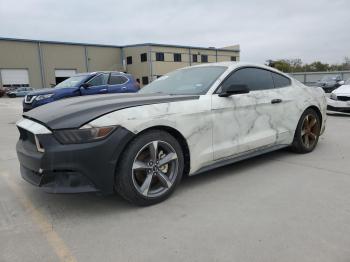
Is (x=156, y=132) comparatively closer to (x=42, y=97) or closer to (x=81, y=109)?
(x=81, y=109)

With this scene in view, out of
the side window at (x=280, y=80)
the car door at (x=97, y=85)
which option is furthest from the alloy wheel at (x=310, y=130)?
the car door at (x=97, y=85)

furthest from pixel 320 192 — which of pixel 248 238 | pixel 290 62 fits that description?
pixel 290 62

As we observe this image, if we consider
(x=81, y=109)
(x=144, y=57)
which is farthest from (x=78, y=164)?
(x=144, y=57)

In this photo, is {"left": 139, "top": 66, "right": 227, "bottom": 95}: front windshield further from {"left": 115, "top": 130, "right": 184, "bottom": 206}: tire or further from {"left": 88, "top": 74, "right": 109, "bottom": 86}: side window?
{"left": 88, "top": 74, "right": 109, "bottom": 86}: side window

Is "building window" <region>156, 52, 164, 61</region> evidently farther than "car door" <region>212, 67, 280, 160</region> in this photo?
Yes

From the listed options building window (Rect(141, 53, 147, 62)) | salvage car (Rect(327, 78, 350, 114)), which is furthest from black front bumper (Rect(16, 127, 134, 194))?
building window (Rect(141, 53, 147, 62))

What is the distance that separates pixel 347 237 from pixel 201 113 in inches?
70.6

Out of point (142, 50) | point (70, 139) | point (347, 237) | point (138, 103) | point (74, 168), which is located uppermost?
point (142, 50)

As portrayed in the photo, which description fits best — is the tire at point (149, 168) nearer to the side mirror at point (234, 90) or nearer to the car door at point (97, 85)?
the side mirror at point (234, 90)

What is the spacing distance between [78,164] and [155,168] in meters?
0.78

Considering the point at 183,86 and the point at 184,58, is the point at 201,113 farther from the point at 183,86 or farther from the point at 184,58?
the point at 184,58

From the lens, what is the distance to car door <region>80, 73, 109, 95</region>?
1016 centimetres

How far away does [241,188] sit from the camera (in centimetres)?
375

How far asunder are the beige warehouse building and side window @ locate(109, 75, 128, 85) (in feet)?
124
